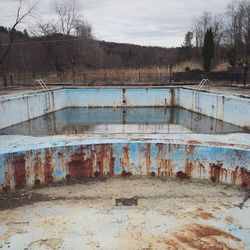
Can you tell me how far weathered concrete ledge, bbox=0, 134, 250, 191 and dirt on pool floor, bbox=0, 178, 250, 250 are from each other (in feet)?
0.65

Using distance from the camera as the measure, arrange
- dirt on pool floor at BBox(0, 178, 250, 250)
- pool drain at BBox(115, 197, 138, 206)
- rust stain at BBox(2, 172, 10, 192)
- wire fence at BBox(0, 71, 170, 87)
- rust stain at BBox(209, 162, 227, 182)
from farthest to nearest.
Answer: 1. wire fence at BBox(0, 71, 170, 87)
2. rust stain at BBox(209, 162, 227, 182)
3. rust stain at BBox(2, 172, 10, 192)
4. pool drain at BBox(115, 197, 138, 206)
5. dirt on pool floor at BBox(0, 178, 250, 250)

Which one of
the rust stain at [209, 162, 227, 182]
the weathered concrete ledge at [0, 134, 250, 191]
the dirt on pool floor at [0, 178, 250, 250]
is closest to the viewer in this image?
the dirt on pool floor at [0, 178, 250, 250]

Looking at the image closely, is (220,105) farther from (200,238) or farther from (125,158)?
(200,238)

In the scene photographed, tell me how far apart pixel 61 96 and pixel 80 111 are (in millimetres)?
1277

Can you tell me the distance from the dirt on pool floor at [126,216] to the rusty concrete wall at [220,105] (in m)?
4.12

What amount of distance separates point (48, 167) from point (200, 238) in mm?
2459

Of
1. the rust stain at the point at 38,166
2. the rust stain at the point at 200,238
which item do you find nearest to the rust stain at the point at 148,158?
the rust stain at the point at 200,238

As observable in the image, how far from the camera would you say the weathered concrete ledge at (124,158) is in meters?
4.64

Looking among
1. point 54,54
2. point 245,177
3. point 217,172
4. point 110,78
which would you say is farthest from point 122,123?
point 54,54

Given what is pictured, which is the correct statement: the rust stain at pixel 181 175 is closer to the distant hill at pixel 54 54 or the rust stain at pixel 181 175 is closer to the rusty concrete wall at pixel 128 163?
the rusty concrete wall at pixel 128 163

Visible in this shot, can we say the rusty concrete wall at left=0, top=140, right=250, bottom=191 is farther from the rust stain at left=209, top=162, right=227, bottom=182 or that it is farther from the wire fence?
the wire fence

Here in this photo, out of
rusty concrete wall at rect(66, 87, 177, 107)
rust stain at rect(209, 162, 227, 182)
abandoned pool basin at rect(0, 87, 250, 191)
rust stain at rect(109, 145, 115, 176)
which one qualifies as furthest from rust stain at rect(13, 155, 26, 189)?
rusty concrete wall at rect(66, 87, 177, 107)

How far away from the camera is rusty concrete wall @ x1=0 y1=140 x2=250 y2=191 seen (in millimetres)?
4633

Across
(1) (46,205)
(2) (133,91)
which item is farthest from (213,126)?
(1) (46,205)
